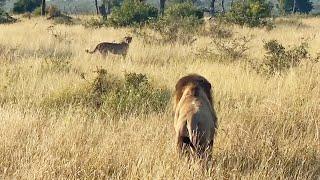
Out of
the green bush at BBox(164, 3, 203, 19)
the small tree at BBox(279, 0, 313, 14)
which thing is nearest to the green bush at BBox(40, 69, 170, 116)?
the green bush at BBox(164, 3, 203, 19)

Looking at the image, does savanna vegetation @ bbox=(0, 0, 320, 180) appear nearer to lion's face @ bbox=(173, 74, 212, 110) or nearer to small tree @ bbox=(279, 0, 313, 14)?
lion's face @ bbox=(173, 74, 212, 110)

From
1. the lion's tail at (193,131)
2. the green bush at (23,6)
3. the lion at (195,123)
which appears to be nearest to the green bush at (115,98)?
the lion at (195,123)

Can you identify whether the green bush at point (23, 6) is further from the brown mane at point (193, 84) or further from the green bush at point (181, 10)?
the brown mane at point (193, 84)

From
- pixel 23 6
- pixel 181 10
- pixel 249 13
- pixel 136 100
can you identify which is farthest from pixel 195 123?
pixel 23 6

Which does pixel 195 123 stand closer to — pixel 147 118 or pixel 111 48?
pixel 147 118

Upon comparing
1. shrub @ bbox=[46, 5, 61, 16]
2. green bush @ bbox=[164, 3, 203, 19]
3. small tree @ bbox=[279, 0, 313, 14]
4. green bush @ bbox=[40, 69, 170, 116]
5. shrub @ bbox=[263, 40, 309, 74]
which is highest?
green bush @ bbox=[164, 3, 203, 19]

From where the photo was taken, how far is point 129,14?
69.6 ft

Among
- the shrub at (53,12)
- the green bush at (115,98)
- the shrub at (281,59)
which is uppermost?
the shrub at (281,59)

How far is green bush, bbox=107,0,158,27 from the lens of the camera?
21122mm

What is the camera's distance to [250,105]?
618 cm

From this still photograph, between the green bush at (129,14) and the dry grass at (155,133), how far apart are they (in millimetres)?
12843

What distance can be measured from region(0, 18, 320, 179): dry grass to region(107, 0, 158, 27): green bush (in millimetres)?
12843

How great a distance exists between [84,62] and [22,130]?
17.4ft

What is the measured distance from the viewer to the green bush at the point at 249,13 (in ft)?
68.0
